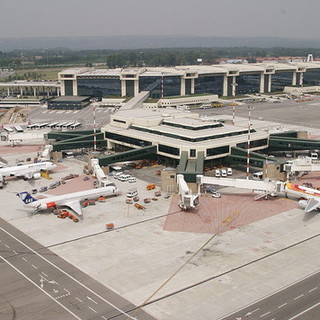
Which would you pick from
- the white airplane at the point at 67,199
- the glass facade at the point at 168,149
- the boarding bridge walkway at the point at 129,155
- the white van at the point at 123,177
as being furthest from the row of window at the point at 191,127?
the white airplane at the point at 67,199

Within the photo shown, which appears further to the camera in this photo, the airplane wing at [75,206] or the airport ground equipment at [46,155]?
the airport ground equipment at [46,155]

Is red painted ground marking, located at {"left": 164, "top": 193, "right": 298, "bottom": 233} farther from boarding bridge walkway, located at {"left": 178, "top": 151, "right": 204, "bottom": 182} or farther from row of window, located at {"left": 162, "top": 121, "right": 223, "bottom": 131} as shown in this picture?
row of window, located at {"left": 162, "top": 121, "right": 223, "bottom": 131}

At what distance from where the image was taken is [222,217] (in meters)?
80.3

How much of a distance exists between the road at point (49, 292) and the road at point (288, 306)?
1168 cm

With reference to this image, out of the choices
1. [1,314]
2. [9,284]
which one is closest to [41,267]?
[9,284]

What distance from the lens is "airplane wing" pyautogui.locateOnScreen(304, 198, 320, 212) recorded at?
80.1m

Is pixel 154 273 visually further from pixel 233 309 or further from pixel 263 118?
pixel 263 118

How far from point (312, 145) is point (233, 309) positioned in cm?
7895

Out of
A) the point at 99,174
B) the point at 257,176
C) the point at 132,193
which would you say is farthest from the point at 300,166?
the point at 99,174

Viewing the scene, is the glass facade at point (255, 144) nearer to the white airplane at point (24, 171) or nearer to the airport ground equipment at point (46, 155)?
the white airplane at point (24, 171)

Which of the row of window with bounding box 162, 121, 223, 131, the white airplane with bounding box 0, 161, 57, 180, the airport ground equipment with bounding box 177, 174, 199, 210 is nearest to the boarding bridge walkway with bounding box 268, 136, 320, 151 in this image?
the row of window with bounding box 162, 121, 223, 131

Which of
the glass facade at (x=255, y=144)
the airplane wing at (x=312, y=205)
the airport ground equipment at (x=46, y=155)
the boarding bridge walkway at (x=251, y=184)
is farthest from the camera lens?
the airport ground equipment at (x=46, y=155)

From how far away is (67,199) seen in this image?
83875 millimetres

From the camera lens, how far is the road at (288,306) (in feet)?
163
